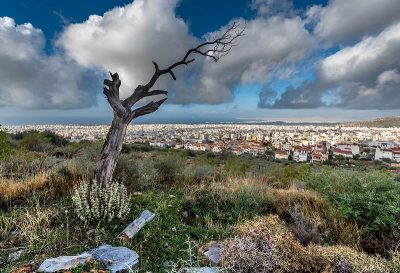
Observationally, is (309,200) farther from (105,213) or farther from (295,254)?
(105,213)

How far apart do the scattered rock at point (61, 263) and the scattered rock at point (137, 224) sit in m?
0.92

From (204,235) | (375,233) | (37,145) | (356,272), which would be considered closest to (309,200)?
(375,233)

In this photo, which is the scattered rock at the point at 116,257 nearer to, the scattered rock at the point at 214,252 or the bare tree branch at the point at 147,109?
the scattered rock at the point at 214,252

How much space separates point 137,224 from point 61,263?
1.36 metres

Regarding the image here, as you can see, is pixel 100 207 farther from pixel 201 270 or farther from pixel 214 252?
pixel 201 270

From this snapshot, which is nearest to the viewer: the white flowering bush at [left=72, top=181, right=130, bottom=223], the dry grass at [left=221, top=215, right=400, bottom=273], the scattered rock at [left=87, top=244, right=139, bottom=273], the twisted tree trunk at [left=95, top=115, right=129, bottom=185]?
the dry grass at [left=221, top=215, right=400, bottom=273]

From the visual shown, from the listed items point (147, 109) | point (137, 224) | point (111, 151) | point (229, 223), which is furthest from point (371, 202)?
point (111, 151)

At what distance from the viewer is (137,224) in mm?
4258

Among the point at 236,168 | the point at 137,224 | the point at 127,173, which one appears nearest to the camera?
the point at 137,224

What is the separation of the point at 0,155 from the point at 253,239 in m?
7.96

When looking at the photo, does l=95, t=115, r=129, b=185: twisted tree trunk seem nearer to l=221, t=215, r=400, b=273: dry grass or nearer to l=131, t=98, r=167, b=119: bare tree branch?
l=131, t=98, r=167, b=119: bare tree branch

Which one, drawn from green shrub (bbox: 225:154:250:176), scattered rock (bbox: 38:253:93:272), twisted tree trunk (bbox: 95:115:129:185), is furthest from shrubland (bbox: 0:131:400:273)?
green shrub (bbox: 225:154:250:176)

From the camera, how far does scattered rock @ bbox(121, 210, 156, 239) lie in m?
4.08

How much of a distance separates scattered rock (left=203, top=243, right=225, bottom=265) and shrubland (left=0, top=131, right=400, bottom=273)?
0.50 feet
